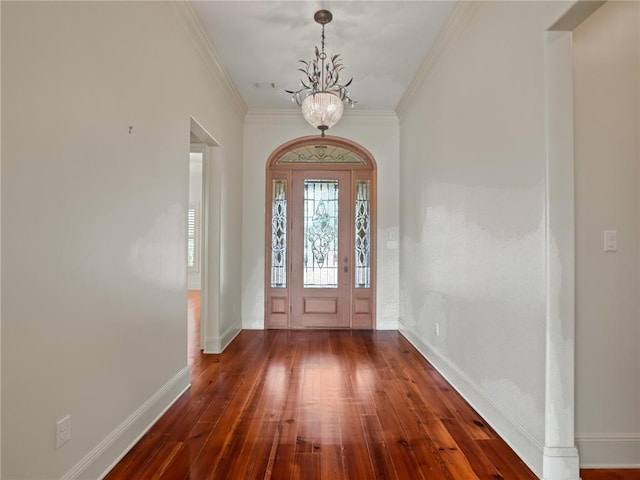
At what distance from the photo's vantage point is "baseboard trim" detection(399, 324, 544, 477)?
195 centimetres

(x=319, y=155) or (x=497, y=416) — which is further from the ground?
(x=319, y=155)

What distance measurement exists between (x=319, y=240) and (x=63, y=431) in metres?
3.94

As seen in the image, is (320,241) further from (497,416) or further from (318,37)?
(497,416)

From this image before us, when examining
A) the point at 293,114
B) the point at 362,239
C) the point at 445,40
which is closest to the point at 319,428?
the point at 362,239

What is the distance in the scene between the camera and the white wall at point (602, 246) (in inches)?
75.2

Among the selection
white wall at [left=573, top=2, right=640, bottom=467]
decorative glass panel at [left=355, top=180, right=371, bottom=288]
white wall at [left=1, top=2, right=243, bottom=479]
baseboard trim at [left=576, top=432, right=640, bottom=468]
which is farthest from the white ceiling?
baseboard trim at [left=576, top=432, right=640, bottom=468]

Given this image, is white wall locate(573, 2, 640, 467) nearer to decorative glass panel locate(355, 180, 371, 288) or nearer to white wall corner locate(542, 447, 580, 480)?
white wall corner locate(542, 447, 580, 480)

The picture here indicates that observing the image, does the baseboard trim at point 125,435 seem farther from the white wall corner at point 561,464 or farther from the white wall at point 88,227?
the white wall corner at point 561,464

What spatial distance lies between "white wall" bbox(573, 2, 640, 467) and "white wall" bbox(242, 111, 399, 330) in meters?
3.31

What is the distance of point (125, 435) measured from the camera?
6.86 feet

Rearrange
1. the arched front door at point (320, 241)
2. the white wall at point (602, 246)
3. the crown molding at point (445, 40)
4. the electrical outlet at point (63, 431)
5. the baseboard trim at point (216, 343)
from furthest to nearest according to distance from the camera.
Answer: the arched front door at point (320, 241) < the baseboard trim at point (216, 343) < the crown molding at point (445, 40) < the white wall at point (602, 246) < the electrical outlet at point (63, 431)

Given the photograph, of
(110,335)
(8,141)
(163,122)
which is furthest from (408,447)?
(163,122)

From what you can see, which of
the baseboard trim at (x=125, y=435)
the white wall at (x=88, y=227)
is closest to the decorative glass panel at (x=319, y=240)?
the white wall at (x=88, y=227)

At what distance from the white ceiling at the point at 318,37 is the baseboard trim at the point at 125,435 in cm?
309
